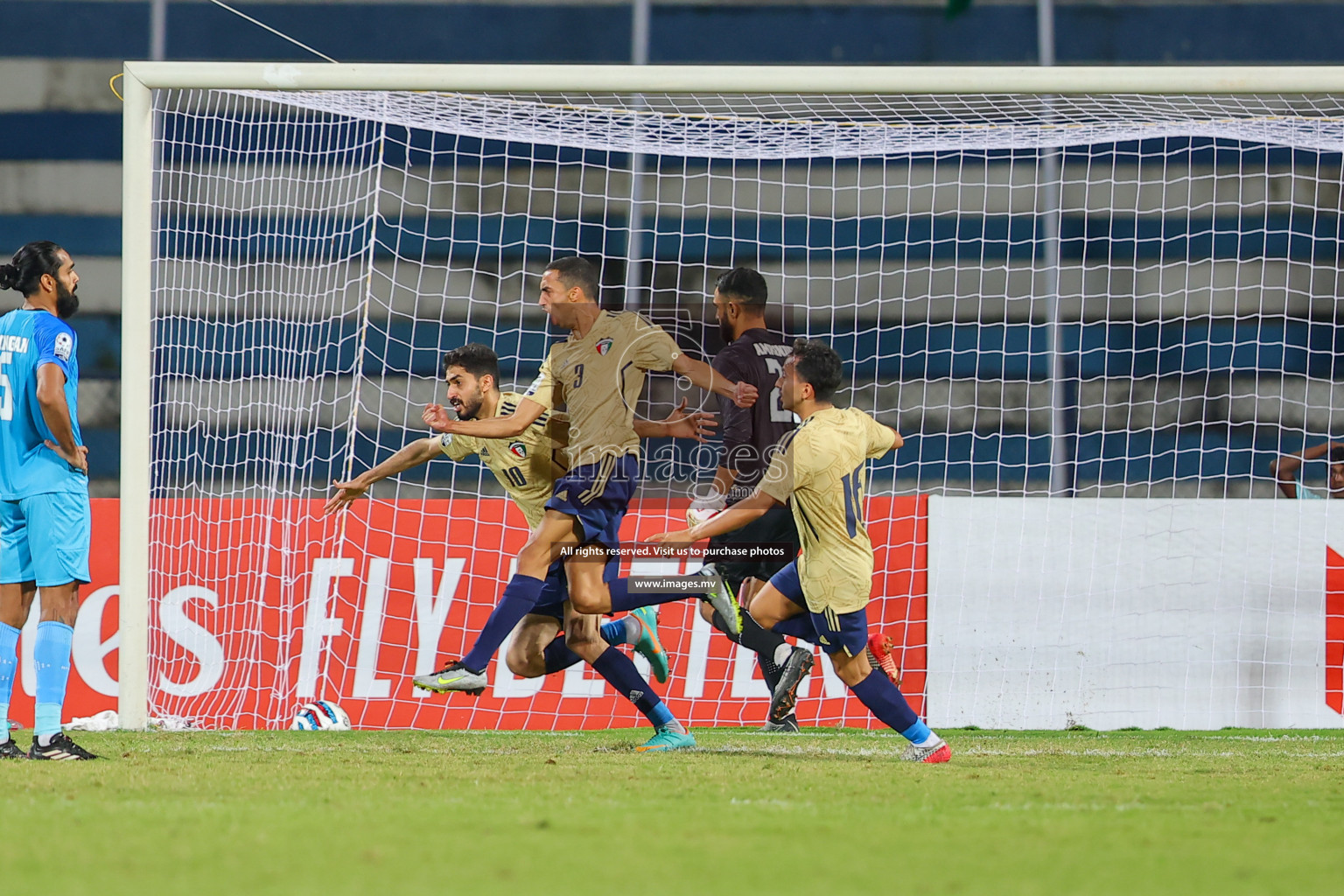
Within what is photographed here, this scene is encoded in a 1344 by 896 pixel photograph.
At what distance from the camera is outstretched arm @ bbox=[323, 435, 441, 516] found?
6754 mm

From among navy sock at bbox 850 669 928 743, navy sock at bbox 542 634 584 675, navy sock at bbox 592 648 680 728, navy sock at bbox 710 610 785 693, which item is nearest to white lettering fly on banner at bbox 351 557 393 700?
navy sock at bbox 542 634 584 675

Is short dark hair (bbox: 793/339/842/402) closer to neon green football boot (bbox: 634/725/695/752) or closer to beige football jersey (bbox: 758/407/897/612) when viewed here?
beige football jersey (bbox: 758/407/897/612)

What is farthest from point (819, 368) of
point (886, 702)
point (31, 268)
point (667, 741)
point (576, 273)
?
point (31, 268)

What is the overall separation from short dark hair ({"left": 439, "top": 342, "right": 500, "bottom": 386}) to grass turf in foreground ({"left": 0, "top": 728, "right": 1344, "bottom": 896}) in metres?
1.65

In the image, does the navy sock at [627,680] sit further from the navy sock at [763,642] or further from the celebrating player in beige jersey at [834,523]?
the navy sock at [763,642]

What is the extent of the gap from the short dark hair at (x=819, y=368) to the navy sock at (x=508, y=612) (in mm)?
1427

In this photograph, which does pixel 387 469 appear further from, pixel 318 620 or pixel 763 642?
pixel 763 642

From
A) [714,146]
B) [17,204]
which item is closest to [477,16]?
[17,204]

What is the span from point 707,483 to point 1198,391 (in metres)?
4.42

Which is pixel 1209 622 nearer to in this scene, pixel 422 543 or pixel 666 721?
pixel 666 721

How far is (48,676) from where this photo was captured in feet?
19.0

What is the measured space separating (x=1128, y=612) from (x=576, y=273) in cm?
381

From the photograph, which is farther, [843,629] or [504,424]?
[504,424]

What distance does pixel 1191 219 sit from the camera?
39.9 feet
